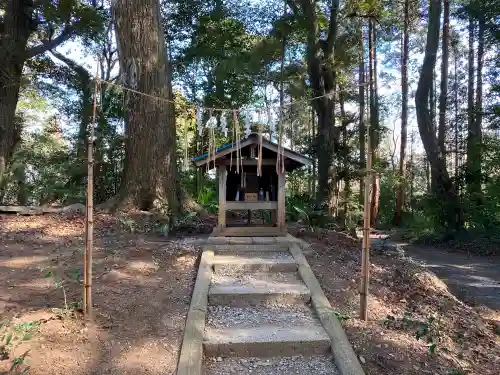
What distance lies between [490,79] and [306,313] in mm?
14289

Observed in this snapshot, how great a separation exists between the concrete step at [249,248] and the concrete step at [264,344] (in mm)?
2527

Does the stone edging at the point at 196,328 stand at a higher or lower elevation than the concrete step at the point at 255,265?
lower

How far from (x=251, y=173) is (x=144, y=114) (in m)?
2.83

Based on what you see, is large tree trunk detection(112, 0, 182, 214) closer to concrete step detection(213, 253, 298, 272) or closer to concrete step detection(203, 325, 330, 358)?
concrete step detection(213, 253, 298, 272)

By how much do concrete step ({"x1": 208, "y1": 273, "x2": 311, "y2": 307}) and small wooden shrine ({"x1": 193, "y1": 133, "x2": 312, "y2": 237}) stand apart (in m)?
2.03

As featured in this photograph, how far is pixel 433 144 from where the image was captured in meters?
12.2

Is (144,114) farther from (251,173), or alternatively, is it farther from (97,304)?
(97,304)

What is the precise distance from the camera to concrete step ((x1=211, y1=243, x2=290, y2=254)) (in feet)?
20.3

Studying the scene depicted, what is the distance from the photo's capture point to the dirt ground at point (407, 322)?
3488 millimetres

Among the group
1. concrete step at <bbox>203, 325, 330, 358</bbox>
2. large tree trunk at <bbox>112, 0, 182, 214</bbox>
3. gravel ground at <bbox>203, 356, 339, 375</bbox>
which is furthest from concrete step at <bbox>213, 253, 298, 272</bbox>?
large tree trunk at <bbox>112, 0, 182, 214</bbox>

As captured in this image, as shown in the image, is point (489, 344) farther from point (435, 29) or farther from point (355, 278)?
point (435, 29)

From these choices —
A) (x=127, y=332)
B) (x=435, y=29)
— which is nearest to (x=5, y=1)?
(x=127, y=332)

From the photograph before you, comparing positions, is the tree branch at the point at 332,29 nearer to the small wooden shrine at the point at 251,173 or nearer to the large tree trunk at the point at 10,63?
the small wooden shrine at the point at 251,173

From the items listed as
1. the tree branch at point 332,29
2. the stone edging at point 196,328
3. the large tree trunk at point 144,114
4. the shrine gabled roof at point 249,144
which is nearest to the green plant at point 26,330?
the stone edging at point 196,328
